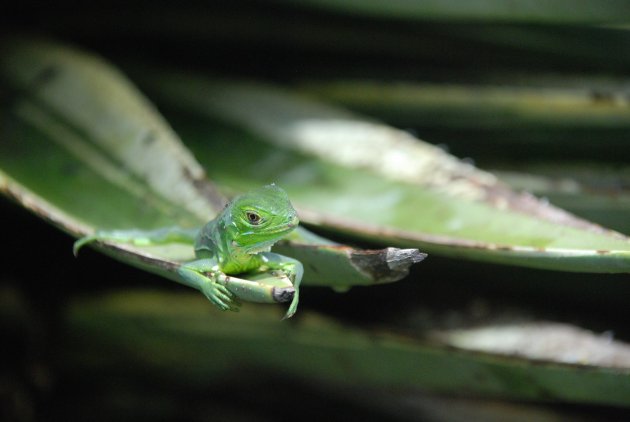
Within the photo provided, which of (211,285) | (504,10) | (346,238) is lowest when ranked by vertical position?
(211,285)

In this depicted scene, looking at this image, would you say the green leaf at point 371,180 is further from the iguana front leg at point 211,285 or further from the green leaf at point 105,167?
the iguana front leg at point 211,285

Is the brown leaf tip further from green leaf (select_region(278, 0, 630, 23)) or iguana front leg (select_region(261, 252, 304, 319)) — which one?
green leaf (select_region(278, 0, 630, 23))

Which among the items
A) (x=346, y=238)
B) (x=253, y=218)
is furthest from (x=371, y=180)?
(x=253, y=218)

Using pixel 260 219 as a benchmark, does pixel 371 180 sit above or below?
above

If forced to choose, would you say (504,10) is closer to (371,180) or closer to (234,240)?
(371,180)

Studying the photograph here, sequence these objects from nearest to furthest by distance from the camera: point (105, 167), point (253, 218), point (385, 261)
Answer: point (385, 261)
point (253, 218)
point (105, 167)

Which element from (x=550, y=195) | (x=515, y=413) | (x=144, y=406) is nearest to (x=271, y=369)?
(x=144, y=406)

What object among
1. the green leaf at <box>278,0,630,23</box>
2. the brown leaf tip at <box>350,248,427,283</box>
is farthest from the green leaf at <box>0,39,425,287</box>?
the green leaf at <box>278,0,630,23</box>

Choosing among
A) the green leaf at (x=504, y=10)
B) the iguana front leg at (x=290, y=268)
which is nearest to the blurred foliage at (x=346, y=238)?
the green leaf at (x=504, y=10)
